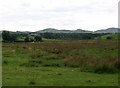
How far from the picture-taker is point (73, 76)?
2069 centimetres

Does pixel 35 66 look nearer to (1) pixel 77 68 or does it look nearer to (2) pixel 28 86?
(1) pixel 77 68

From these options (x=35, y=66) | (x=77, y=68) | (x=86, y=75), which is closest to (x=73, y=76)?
(x=86, y=75)

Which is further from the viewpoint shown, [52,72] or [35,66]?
[35,66]

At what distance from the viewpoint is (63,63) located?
90.7 ft

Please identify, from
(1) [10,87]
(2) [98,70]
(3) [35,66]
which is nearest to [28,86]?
(1) [10,87]

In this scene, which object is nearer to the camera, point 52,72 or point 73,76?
point 73,76

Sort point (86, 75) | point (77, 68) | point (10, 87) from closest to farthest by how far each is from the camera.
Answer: point (10, 87), point (86, 75), point (77, 68)

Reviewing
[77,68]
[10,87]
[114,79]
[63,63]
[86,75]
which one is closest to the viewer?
[10,87]

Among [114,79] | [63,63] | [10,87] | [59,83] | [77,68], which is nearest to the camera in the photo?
[10,87]

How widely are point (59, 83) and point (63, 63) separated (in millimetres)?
9643

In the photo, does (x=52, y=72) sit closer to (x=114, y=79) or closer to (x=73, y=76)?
(x=73, y=76)

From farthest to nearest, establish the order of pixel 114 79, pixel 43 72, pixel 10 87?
pixel 43 72 < pixel 114 79 < pixel 10 87

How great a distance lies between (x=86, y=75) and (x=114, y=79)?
2.10 m

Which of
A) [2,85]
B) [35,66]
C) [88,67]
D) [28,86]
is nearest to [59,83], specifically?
[28,86]
